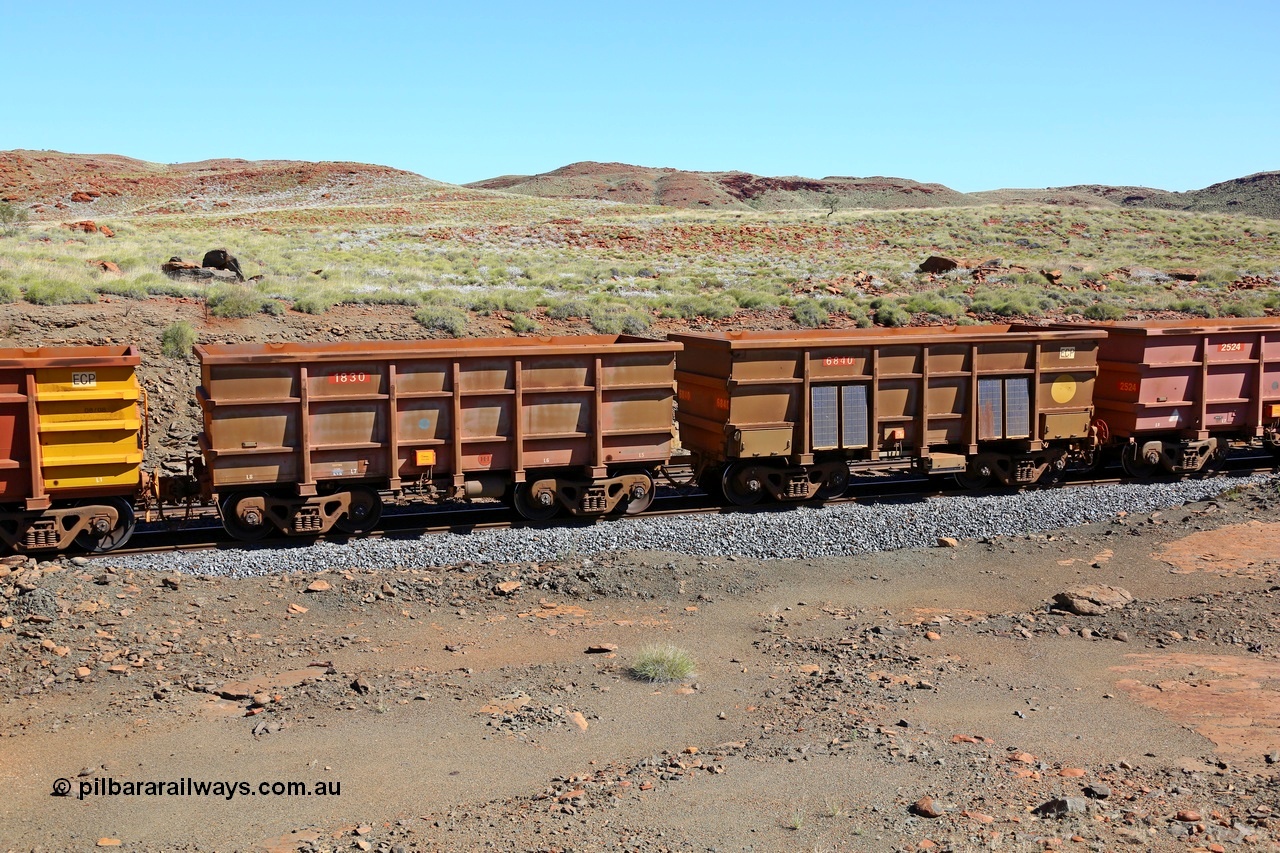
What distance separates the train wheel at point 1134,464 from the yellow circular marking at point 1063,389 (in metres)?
1.71

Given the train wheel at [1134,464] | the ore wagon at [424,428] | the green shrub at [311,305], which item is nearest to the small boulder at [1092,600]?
the ore wagon at [424,428]

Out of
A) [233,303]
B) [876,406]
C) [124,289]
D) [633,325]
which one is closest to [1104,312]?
[633,325]

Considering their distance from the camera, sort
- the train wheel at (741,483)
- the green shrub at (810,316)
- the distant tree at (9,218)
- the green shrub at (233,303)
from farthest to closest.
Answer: the distant tree at (9,218), the green shrub at (810,316), the green shrub at (233,303), the train wheel at (741,483)

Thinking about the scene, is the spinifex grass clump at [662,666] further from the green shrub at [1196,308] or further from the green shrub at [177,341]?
the green shrub at [1196,308]

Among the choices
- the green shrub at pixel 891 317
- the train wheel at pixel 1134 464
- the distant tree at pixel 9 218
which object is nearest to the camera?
the train wheel at pixel 1134 464

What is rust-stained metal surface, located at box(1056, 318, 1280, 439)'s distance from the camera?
1938 cm

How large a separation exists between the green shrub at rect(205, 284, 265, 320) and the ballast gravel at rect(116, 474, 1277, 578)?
14818 mm

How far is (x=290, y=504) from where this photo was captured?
15000 mm

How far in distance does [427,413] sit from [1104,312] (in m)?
29.2

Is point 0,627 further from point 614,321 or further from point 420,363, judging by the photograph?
point 614,321

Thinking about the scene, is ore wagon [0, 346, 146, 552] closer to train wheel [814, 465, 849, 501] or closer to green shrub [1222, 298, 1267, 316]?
train wheel [814, 465, 849, 501]

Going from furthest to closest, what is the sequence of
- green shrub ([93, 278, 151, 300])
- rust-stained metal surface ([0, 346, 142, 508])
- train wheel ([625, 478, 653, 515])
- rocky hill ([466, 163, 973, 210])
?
rocky hill ([466, 163, 973, 210])
green shrub ([93, 278, 151, 300])
train wheel ([625, 478, 653, 515])
rust-stained metal surface ([0, 346, 142, 508])

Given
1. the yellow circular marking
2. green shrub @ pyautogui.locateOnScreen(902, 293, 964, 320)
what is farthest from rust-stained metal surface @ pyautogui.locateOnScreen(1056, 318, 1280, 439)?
green shrub @ pyautogui.locateOnScreen(902, 293, 964, 320)

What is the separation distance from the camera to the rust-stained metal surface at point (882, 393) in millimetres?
17016
